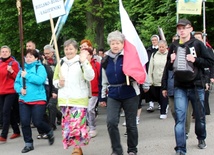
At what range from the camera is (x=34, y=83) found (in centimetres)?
699

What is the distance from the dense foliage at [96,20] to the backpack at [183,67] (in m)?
7.78

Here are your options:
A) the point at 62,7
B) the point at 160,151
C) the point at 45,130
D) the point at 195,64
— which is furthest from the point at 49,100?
the point at 195,64

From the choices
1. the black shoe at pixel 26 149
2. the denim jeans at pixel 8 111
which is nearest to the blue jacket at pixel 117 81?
the black shoe at pixel 26 149

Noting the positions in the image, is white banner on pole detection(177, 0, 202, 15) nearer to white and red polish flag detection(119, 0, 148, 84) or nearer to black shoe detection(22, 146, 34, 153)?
white and red polish flag detection(119, 0, 148, 84)

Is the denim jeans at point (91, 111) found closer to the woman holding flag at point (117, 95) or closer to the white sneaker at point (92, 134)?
the white sneaker at point (92, 134)

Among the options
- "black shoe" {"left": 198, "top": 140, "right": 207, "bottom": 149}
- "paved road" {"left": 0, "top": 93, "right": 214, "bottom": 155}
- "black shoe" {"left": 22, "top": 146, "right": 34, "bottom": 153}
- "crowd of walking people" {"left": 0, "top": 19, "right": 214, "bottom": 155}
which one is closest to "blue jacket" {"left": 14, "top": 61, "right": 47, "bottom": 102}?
"crowd of walking people" {"left": 0, "top": 19, "right": 214, "bottom": 155}

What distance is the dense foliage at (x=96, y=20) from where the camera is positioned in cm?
1413

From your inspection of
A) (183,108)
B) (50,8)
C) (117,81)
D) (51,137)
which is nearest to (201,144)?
(183,108)

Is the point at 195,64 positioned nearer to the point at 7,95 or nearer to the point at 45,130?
the point at 45,130

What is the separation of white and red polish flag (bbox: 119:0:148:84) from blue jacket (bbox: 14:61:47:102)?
1659mm

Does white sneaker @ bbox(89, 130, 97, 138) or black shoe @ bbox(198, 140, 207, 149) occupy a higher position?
black shoe @ bbox(198, 140, 207, 149)

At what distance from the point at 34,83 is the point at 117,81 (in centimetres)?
166

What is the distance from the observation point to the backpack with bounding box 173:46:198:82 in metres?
5.94

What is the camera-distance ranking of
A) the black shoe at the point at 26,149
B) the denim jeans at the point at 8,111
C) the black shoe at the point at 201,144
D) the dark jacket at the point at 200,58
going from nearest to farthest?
the dark jacket at the point at 200,58, the black shoe at the point at 201,144, the black shoe at the point at 26,149, the denim jeans at the point at 8,111
